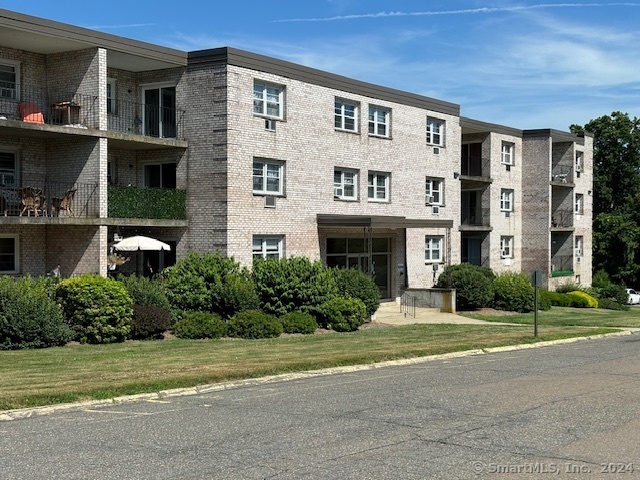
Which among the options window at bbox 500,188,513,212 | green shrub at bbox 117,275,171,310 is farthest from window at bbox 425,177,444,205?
green shrub at bbox 117,275,171,310

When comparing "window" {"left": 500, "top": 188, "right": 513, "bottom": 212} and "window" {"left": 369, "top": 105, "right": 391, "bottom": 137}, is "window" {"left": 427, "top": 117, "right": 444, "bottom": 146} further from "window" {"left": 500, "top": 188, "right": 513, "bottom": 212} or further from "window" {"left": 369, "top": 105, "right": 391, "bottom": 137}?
"window" {"left": 500, "top": 188, "right": 513, "bottom": 212}

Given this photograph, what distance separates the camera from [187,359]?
1900cm

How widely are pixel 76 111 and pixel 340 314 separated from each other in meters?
10.7

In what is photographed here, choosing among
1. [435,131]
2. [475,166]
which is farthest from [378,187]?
[475,166]

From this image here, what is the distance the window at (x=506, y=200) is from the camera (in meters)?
50.9

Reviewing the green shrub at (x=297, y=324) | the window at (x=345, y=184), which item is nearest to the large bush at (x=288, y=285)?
the green shrub at (x=297, y=324)

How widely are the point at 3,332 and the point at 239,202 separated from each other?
36.2 feet

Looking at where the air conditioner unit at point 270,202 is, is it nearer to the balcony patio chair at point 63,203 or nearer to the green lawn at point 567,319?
the balcony patio chair at point 63,203

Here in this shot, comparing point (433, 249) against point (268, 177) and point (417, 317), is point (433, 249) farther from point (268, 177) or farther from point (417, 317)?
point (268, 177)

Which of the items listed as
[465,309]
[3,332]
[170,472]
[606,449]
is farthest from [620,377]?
[465,309]

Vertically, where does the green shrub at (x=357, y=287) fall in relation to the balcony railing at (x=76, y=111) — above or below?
below

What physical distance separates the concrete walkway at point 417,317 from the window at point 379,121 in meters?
7.51

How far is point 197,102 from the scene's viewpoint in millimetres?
30406

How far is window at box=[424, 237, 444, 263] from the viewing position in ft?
136
